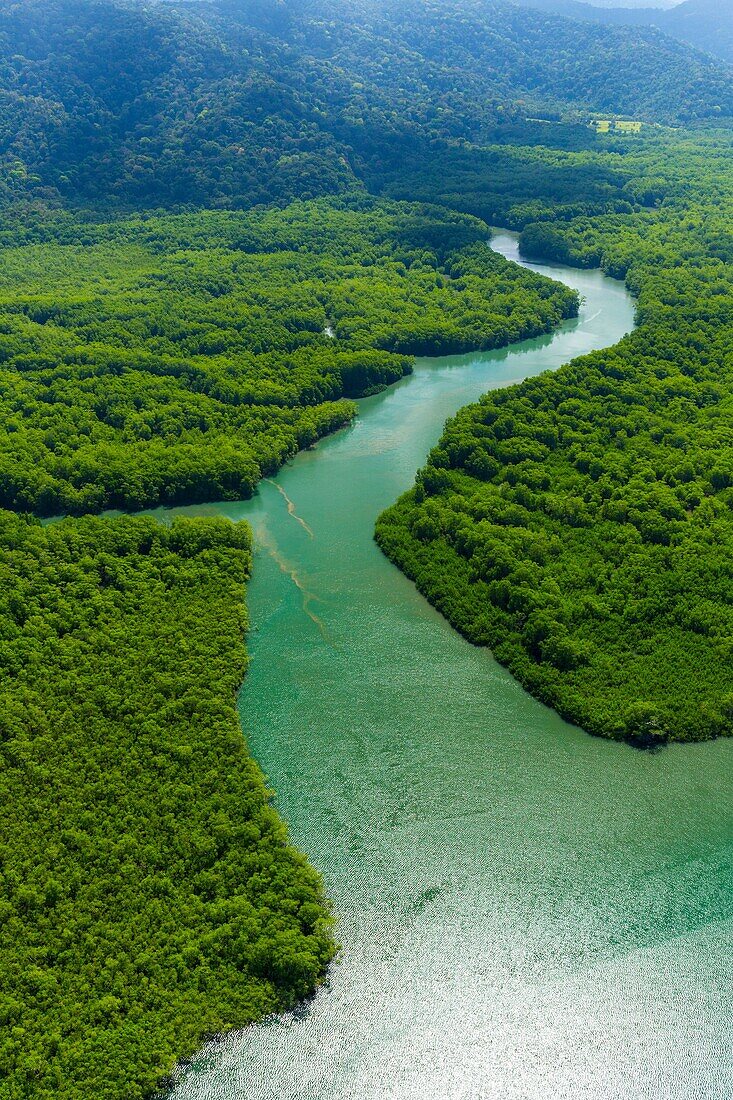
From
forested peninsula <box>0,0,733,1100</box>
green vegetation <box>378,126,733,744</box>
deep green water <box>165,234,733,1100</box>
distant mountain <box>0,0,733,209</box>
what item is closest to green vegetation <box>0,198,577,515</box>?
forested peninsula <box>0,0,733,1100</box>

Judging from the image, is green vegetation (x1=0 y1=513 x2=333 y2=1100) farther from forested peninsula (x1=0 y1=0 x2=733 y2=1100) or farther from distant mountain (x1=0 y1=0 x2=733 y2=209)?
distant mountain (x1=0 y1=0 x2=733 y2=209)

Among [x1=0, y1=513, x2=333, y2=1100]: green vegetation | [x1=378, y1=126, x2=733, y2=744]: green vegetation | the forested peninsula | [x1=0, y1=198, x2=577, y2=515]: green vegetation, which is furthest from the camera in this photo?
[x1=0, y1=198, x2=577, y2=515]: green vegetation

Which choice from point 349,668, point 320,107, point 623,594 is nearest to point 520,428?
point 623,594

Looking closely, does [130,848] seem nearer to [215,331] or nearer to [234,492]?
[234,492]

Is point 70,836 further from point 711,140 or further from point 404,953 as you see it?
point 711,140

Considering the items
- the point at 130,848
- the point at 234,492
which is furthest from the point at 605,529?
the point at 130,848
